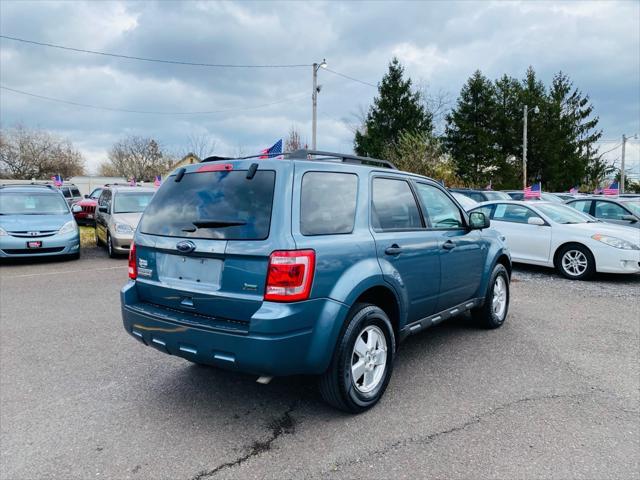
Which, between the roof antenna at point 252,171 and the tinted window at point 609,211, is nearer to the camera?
the roof antenna at point 252,171

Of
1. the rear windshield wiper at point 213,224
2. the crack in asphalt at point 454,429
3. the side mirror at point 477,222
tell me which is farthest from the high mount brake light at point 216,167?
the side mirror at point 477,222

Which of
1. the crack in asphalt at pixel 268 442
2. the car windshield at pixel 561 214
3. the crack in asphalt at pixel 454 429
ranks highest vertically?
the car windshield at pixel 561 214

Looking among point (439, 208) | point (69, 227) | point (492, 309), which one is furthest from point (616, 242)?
point (69, 227)

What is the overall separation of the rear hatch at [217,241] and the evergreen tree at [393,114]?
127ft

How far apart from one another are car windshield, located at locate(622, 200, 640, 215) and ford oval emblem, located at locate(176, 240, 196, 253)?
1125 cm

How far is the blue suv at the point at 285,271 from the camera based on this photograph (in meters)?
2.83

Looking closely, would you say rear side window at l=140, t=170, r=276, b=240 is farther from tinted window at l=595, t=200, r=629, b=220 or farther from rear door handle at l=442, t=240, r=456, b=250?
tinted window at l=595, t=200, r=629, b=220

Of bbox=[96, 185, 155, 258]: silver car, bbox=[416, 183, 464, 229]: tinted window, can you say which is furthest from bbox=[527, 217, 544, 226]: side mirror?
bbox=[96, 185, 155, 258]: silver car

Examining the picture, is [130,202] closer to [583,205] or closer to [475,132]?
[583,205]

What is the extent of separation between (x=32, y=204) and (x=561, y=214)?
11.5 metres

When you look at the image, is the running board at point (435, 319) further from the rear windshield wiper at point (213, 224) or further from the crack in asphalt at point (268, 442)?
the rear windshield wiper at point (213, 224)

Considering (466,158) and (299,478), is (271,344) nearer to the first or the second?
(299,478)

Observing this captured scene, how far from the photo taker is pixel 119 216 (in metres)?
11.1

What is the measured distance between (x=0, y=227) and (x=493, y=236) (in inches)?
377
